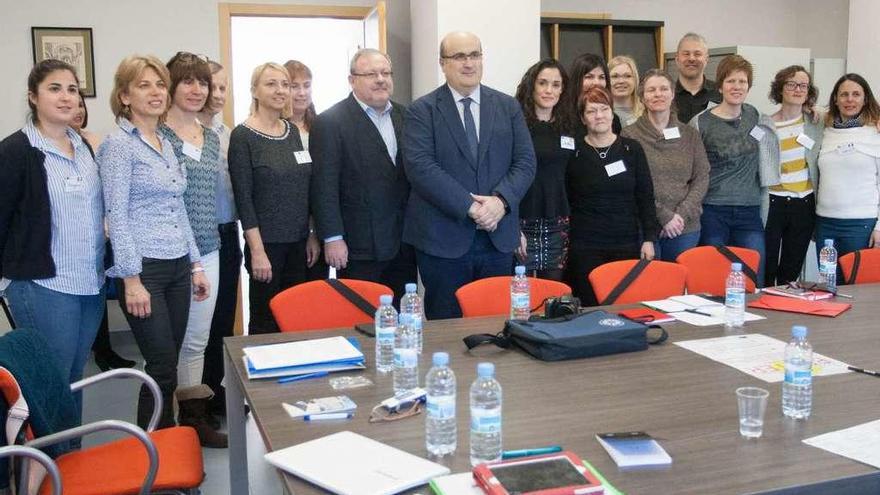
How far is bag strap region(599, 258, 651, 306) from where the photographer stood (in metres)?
3.25

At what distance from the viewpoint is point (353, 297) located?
299 cm

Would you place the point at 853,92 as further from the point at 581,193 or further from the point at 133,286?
the point at 133,286

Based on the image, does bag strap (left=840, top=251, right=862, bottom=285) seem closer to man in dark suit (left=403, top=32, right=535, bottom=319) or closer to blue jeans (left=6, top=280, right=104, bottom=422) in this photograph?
man in dark suit (left=403, top=32, right=535, bottom=319)

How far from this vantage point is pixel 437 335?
2.59m

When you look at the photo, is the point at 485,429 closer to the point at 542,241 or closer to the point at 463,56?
the point at 463,56

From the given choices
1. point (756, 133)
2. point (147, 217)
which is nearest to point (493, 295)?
point (147, 217)

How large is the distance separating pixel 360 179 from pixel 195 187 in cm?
77

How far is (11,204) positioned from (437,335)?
1.48 meters

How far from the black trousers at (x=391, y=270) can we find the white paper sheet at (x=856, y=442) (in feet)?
7.77

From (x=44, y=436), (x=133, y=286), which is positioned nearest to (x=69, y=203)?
(x=133, y=286)

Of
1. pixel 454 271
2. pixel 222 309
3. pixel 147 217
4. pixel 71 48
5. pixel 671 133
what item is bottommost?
pixel 222 309

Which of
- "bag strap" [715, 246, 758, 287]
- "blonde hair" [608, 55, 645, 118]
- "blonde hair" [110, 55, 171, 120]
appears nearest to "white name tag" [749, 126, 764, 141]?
"blonde hair" [608, 55, 645, 118]

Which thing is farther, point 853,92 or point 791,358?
point 853,92

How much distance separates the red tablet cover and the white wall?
4052 mm
